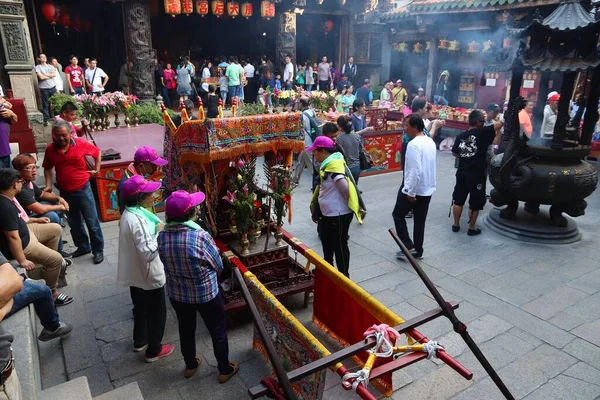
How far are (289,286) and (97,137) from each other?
A: 267 inches

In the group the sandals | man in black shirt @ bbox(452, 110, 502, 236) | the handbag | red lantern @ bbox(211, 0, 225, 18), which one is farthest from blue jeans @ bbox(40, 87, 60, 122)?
man in black shirt @ bbox(452, 110, 502, 236)

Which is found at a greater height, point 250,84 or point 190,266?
point 250,84

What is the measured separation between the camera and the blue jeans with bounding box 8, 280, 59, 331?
134 inches

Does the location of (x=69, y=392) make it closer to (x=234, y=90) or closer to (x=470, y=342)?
(x=470, y=342)

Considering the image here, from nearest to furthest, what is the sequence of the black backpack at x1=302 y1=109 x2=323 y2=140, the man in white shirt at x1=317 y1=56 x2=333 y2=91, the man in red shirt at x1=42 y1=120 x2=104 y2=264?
1. the man in red shirt at x1=42 y1=120 x2=104 y2=264
2. the black backpack at x1=302 y1=109 x2=323 y2=140
3. the man in white shirt at x1=317 y1=56 x2=333 y2=91

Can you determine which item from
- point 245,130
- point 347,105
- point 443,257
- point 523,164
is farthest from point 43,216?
point 347,105

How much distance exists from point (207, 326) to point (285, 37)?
16546mm

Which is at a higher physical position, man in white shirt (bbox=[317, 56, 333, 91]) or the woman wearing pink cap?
man in white shirt (bbox=[317, 56, 333, 91])

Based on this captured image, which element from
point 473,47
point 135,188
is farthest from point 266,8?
point 135,188

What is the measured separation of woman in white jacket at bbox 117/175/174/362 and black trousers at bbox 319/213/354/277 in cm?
179

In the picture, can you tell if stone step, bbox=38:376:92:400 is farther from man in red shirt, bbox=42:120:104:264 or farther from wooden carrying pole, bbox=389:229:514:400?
man in red shirt, bbox=42:120:104:264

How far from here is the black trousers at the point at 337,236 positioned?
15.1 ft

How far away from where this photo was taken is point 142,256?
3.42 meters

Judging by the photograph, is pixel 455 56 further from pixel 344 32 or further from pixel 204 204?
pixel 204 204
